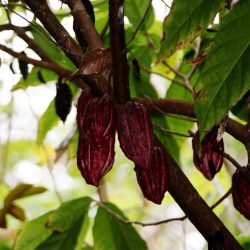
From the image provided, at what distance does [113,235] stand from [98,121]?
70 cm

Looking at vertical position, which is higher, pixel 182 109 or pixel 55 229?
pixel 182 109

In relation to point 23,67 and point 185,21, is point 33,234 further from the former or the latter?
point 185,21

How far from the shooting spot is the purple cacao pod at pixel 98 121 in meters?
0.84

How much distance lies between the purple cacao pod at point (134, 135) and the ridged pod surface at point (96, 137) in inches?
0.9

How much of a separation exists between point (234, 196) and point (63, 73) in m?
0.47

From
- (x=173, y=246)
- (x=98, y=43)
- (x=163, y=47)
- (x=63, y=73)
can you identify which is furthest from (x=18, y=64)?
(x=173, y=246)

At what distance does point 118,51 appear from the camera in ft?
2.55

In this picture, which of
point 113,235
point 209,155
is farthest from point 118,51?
point 113,235

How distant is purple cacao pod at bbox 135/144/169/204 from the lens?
88 centimetres

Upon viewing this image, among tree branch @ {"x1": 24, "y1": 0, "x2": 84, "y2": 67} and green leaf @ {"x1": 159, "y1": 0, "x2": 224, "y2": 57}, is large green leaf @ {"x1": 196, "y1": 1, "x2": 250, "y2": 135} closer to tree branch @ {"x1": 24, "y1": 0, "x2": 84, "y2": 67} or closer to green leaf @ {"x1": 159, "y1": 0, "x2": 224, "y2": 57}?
green leaf @ {"x1": 159, "y1": 0, "x2": 224, "y2": 57}

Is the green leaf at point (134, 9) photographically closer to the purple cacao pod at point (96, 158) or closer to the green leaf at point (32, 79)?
the green leaf at point (32, 79)

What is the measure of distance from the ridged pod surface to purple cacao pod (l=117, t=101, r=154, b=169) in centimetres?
2

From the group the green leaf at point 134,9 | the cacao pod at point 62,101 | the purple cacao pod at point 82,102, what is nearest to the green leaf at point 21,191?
the cacao pod at point 62,101

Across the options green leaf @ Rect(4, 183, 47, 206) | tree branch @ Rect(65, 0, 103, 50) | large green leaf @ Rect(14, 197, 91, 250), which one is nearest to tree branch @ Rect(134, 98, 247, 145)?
tree branch @ Rect(65, 0, 103, 50)
